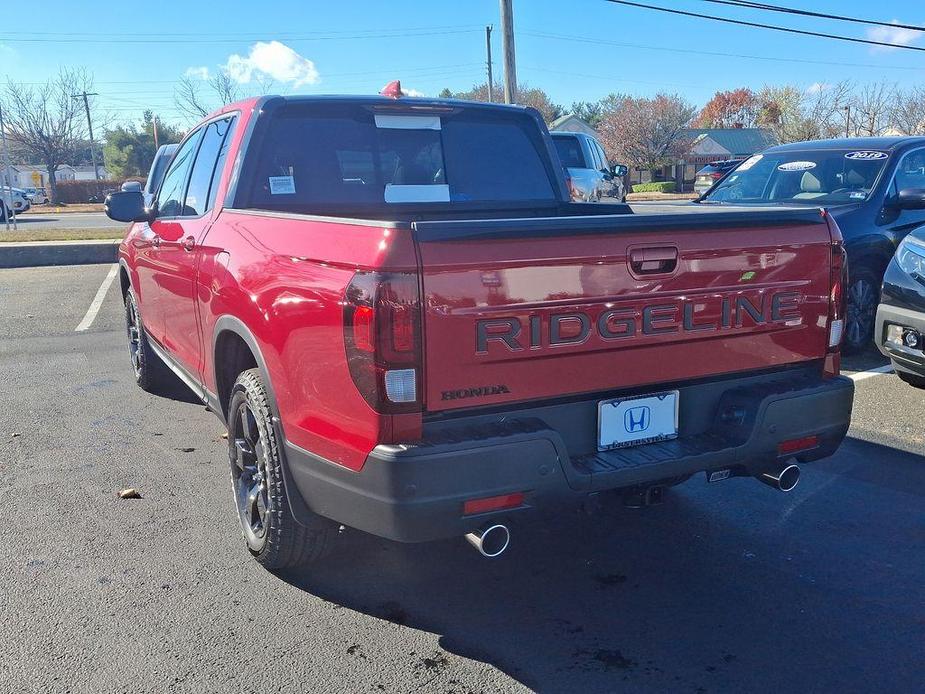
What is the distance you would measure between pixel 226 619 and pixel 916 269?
191 inches

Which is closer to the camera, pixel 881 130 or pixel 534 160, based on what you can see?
pixel 534 160

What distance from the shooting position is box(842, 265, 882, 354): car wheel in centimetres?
705

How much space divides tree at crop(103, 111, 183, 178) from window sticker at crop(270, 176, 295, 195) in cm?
5852

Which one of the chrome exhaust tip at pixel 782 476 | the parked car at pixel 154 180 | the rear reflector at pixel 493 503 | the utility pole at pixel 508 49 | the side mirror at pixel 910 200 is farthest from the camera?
the utility pole at pixel 508 49

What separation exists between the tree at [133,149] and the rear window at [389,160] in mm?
58330

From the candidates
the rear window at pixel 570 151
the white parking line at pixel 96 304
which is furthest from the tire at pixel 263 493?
the rear window at pixel 570 151

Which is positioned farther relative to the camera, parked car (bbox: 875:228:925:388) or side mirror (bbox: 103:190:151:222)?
parked car (bbox: 875:228:925:388)

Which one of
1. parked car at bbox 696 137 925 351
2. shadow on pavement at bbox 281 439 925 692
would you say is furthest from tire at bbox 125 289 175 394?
parked car at bbox 696 137 925 351

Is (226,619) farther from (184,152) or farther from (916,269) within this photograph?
(916,269)

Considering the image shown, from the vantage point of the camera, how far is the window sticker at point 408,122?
14.2 feet

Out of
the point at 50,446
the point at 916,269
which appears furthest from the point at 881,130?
the point at 50,446

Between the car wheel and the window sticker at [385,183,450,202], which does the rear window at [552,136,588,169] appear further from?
the window sticker at [385,183,450,202]

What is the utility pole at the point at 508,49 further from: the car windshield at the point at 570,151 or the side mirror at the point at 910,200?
the side mirror at the point at 910,200

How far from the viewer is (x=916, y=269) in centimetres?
559
